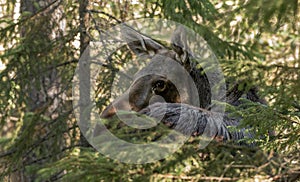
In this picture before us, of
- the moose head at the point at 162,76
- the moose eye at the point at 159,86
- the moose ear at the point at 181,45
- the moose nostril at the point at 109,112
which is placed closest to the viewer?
the moose nostril at the point at 109,112

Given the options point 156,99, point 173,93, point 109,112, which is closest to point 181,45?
point 173,93

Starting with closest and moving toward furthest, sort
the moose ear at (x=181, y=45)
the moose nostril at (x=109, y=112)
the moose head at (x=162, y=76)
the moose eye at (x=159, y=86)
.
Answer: the moose nostril at (x=109, y=112), the moose head at (x=162, y=76), the moose eye at (x=159, y=86), the moose ear at (x=181, y=45)

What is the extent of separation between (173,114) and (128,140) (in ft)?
3.95

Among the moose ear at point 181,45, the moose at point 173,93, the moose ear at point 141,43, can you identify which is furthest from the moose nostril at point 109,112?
the moose ear at point 181,45

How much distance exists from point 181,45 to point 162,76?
433 mm

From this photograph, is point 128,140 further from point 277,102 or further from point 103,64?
point 103,64

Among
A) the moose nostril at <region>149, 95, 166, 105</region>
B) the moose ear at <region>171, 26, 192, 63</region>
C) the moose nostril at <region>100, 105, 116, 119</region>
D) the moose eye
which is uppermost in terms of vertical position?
the moose ear at <region>171, 26, 192, 63</region>

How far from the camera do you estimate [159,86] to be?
4.55 meters

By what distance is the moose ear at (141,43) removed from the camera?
14.9ft

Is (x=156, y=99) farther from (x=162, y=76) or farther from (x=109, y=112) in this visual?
(x=109, y=112)

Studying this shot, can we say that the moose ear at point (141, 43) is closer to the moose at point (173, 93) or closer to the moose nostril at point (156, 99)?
the moose at point (173, 93)

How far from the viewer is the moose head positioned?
4.36 metres

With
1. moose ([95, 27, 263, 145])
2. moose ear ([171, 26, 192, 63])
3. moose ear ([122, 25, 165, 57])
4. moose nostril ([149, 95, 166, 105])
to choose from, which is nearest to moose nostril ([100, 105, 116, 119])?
moose ([95, 27, 263, 145])

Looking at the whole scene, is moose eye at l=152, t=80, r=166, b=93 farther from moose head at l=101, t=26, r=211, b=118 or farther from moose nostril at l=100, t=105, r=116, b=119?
moose nostril at l=100, t=105, r=116, b=119
